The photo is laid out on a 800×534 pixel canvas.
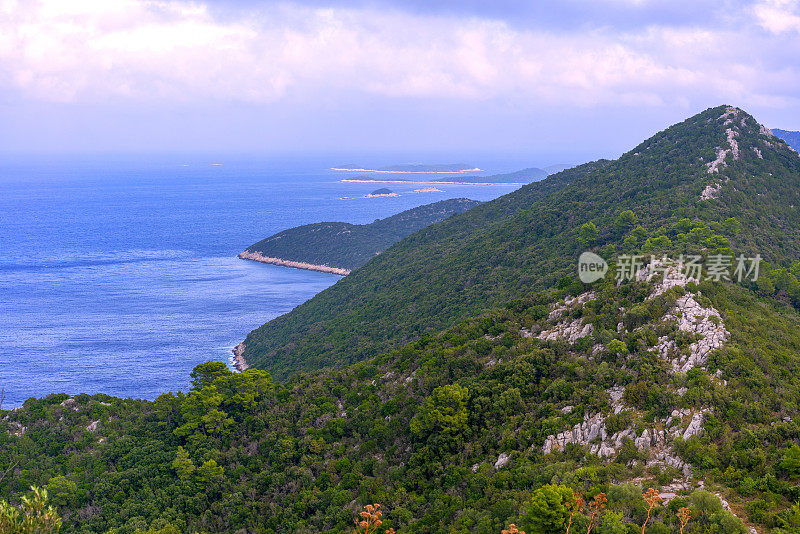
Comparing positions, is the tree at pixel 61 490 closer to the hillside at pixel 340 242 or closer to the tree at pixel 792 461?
the tree at pixel 792 461

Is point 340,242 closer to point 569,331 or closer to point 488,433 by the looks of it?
point 569,331

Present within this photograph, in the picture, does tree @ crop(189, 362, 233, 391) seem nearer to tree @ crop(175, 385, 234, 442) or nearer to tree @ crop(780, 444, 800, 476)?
tree @ crop(175, 385, 234, 442)

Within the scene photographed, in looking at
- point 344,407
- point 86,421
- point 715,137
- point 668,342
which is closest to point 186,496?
point 344,407

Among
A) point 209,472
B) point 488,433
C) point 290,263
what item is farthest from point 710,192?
point 290,263

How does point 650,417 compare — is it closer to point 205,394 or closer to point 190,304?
point 205,394

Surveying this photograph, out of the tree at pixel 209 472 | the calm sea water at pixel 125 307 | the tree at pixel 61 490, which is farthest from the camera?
the calm sea water at pixel 125 307

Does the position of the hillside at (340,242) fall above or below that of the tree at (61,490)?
above

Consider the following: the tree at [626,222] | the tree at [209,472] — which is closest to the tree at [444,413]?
the tree at [209,472]
